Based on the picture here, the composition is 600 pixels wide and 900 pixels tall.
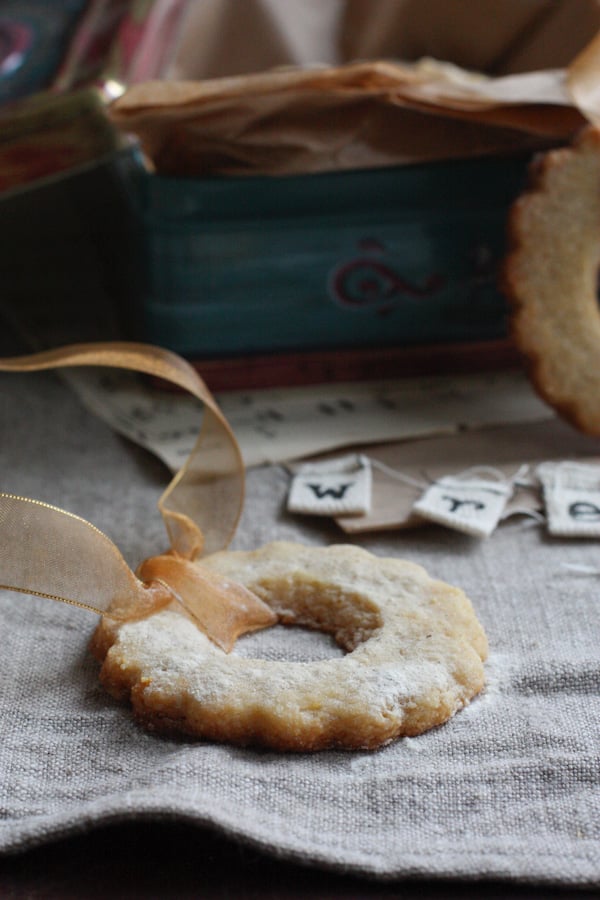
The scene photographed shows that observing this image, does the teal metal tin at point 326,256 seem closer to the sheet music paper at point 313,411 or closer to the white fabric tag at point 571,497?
the sheet music paper at point 313,411

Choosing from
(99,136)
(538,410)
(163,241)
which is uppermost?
(99,136)

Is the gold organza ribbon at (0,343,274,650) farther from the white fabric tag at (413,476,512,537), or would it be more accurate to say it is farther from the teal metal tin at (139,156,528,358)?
the teal metal tin at (139,156,528,358)

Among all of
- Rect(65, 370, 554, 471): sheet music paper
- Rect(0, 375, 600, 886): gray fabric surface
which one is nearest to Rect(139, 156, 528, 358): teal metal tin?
Rect(65, 370, 554, 471): sheet music paper

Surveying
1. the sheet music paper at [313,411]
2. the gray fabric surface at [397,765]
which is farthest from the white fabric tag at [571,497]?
the sheet music paper at [313,411]

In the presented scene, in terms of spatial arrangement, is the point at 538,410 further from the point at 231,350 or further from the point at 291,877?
→ the point at 291,877

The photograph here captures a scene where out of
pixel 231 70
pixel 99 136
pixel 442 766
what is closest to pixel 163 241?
pixel 99 136
